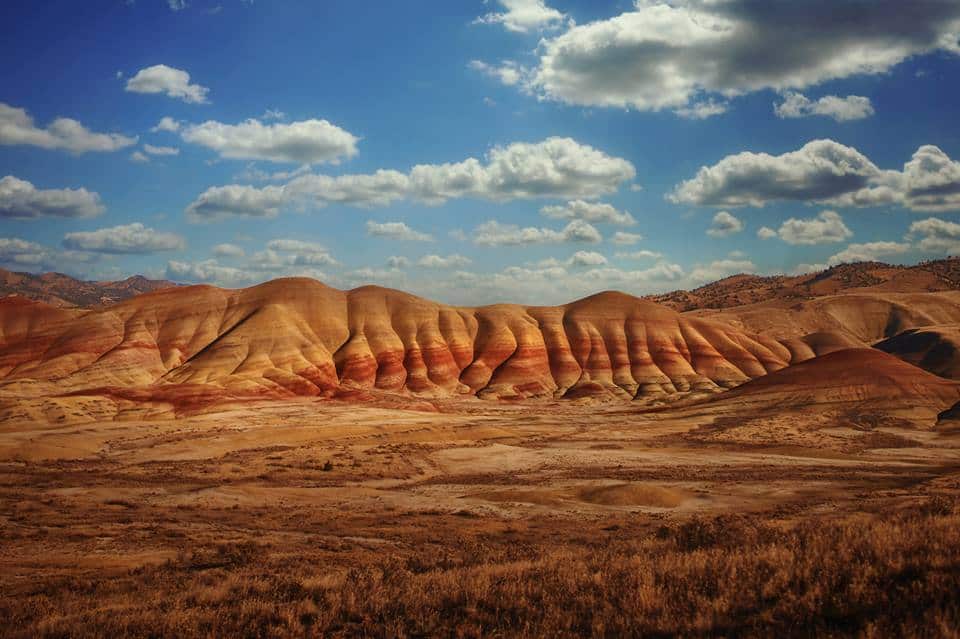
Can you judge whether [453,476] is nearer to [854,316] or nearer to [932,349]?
[932,349]

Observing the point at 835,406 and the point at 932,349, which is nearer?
the point at 835,406

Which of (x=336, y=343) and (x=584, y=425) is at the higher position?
(x=336, y=343)

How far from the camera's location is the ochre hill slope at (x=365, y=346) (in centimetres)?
10294

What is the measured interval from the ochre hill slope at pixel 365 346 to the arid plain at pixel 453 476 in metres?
0.60

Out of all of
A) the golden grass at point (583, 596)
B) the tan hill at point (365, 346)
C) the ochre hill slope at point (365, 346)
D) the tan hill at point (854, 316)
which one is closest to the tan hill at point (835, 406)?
the tan hill at point (365, 346)

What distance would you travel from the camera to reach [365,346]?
399 ft

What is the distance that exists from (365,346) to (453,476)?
270ft

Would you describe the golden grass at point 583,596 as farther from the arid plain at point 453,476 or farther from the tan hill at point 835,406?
the tan hill at point 835,406

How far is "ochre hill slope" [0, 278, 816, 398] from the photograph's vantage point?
10294 cm

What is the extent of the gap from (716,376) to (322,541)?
370ft

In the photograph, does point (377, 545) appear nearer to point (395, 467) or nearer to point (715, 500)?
point (715, 500)

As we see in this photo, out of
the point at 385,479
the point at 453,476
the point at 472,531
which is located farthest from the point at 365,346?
the point at 472,531

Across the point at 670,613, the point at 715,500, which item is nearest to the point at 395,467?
the point at 715,500

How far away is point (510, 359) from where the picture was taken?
12875 cm
